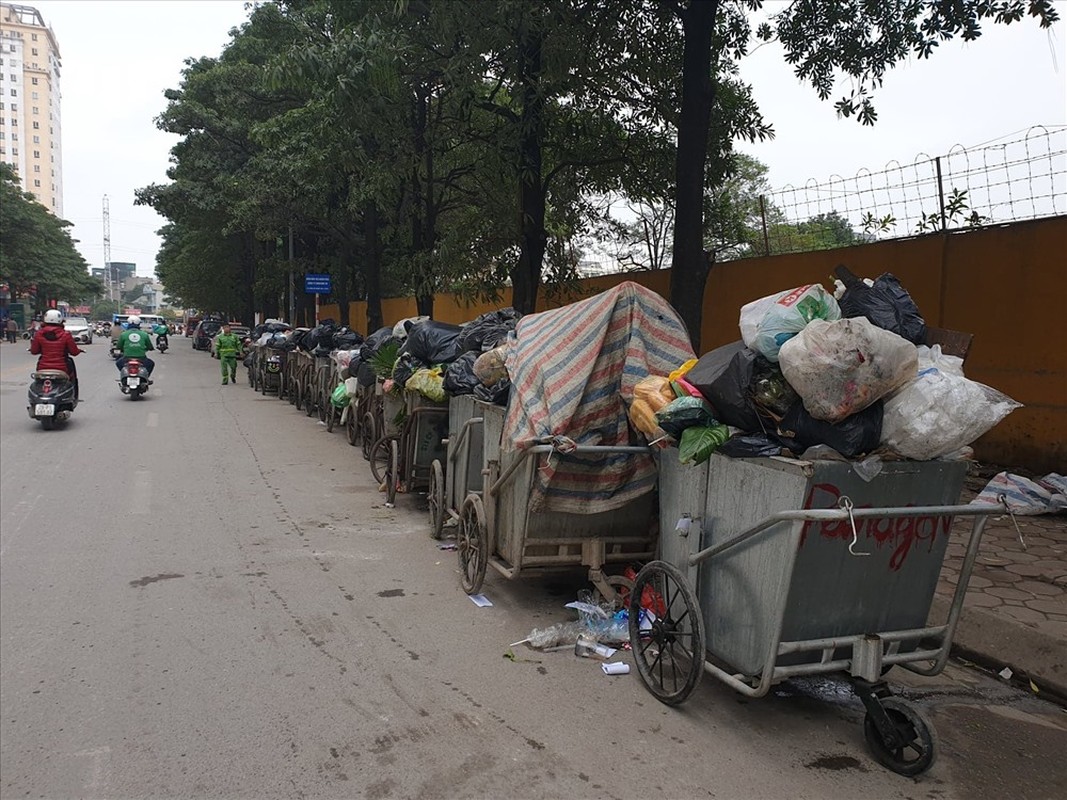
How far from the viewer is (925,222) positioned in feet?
27.5

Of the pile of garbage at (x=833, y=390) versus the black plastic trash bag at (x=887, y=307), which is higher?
the black plastic trash bag at (x=887, y=307)

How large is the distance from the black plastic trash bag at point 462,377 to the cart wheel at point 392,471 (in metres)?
1.28

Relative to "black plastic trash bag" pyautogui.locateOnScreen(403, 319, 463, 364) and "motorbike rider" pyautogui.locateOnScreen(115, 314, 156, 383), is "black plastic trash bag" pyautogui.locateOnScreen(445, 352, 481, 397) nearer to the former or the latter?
"black plastic trash bag" pyautogui.locateOnScreen(403, 319, 463, 364)

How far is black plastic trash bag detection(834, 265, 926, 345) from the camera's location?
3199 mm

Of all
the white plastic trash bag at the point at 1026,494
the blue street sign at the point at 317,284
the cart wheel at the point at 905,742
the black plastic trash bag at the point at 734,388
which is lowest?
the cart wheel at the point at 905,742

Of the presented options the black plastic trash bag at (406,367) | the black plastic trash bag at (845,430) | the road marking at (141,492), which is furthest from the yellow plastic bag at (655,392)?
the road marking at (141,492)

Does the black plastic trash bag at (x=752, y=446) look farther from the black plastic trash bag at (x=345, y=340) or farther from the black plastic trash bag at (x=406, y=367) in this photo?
the black plastic trash bag at (x=345, y=340)

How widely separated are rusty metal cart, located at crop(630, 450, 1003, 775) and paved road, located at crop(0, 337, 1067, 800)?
302 millimetres

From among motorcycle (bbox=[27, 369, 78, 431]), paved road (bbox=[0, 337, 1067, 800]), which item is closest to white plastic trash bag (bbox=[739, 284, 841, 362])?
paved road (bbox=[0, 337, 1067, 800])

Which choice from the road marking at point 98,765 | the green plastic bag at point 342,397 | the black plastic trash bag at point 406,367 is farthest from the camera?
the green plastic bag at point 342,397

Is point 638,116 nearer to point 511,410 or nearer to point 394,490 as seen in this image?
point 394,490

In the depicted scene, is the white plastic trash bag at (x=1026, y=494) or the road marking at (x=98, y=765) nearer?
the road marking at (x=98, y=765)

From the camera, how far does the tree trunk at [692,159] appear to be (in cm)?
768

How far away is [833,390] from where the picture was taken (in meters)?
2.88
